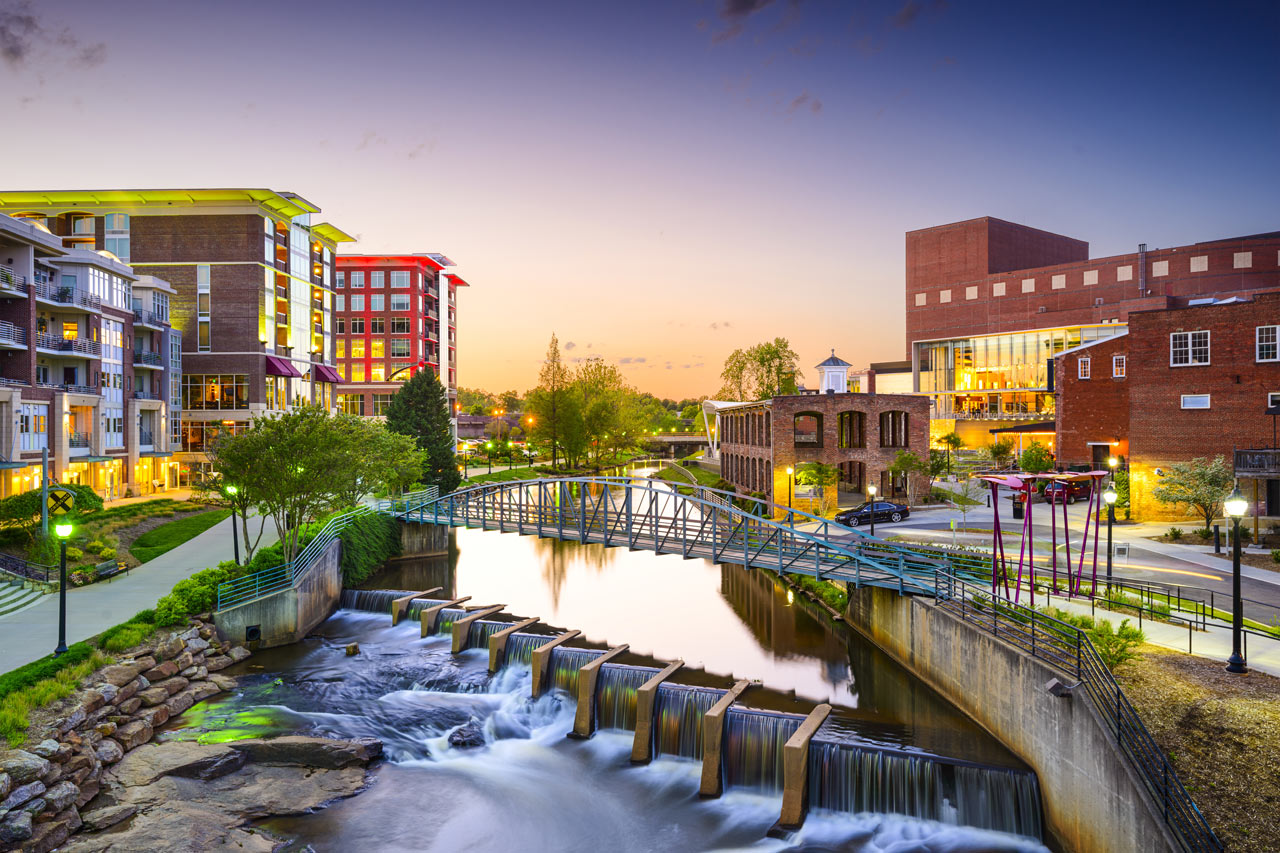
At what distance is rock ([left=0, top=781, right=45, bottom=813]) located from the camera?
14249 mm

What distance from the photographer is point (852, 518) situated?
40.0 m

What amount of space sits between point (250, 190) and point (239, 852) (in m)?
53.5

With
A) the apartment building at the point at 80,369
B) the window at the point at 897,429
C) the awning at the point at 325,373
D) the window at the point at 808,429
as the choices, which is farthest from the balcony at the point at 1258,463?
the awning at the point at 325,373

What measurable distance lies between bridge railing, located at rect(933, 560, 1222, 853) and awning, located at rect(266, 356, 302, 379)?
5431 cm

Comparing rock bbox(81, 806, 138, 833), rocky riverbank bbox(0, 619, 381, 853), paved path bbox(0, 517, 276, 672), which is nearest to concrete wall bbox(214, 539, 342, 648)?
paved path bbox(0, 517, 276, 672)

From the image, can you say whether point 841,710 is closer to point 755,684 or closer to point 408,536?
point 755,684

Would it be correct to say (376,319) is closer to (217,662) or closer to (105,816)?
(217,662)

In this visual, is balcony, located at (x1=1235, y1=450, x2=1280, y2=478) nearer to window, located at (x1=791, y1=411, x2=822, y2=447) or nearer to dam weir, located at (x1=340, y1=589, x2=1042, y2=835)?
window, located at (x1=791, y1=411, x2=822, y2=447)

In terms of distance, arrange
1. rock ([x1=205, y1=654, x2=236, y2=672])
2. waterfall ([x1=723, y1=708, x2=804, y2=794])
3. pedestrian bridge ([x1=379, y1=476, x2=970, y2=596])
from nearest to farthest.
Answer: waterfall ([x1=723, y1=708, x2=804, y2=794]) → pedestrian bridge ([x1=379, y1=476, x2=970, y2=596]) → rock ([x1=205, y1=654, x2=236, y2=672])

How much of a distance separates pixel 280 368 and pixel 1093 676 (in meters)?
60.4

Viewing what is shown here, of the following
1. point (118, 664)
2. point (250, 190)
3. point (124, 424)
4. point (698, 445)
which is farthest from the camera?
point (698, 445)

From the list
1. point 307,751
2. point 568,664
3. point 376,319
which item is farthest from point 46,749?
point 376,319

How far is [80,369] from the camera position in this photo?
44.8 m

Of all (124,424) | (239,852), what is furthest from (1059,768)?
(124,424)
